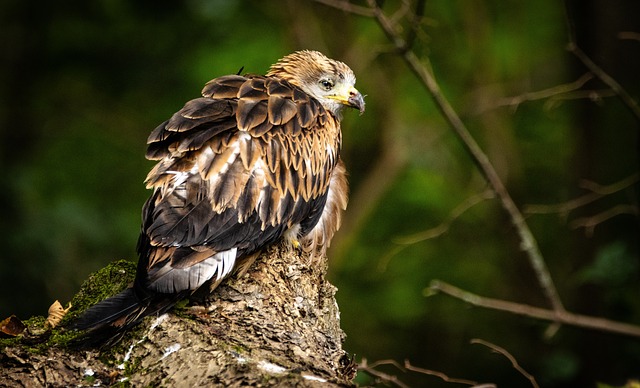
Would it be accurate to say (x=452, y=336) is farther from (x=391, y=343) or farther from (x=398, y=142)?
(x=398, y=142)

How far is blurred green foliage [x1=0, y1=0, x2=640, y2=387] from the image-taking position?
1074 centimetres

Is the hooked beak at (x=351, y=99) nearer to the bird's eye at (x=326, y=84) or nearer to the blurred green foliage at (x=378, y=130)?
the bird's eye at (x=326, y=84)

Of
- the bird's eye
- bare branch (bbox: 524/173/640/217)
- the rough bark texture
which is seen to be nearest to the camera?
the rough bark texture

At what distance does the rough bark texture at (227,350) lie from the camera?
11.2 feet

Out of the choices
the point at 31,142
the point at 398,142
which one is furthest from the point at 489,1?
the point at 31,142

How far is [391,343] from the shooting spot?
39.3 ft

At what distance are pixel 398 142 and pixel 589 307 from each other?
349 cm

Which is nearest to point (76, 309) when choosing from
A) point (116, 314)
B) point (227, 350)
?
point (116, 314)

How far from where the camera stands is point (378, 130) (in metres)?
11.0

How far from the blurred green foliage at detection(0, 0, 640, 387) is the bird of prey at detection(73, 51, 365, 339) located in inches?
177

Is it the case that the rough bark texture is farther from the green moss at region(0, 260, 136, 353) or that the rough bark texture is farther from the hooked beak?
the hooked beak

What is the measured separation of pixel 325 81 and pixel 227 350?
331 centimetres

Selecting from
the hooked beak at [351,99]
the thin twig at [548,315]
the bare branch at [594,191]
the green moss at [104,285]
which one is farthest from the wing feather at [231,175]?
the bare branch at [594,191]

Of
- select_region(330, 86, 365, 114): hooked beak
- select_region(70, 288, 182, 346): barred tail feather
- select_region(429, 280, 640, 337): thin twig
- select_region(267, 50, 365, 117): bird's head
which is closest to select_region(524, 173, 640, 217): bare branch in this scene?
select_region(429, 280, 640, 337): thin twig
